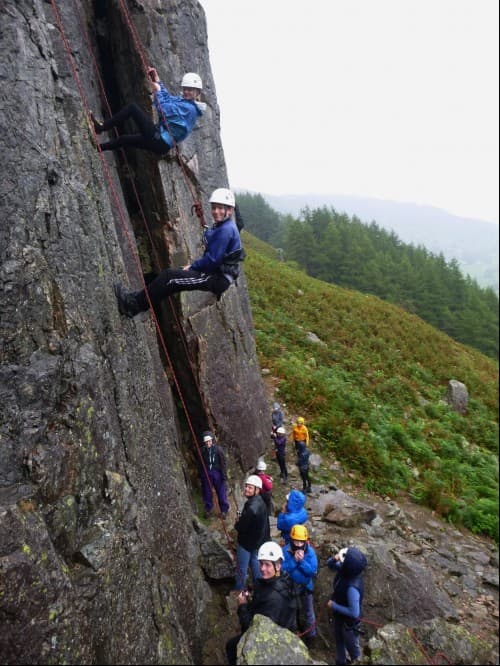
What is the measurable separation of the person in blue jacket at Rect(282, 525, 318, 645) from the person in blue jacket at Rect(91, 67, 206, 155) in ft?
24.6

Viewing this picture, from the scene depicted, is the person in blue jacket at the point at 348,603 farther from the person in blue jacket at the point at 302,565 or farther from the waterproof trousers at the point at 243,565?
the waterproof trousers at the point at 243,565

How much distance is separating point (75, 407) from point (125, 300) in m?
2.08

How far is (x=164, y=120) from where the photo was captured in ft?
27.6

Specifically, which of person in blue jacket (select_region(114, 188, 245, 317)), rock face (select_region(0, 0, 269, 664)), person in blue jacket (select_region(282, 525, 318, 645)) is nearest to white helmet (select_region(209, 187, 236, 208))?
person in blue jacket (select_region(114, 188, 245, 317))

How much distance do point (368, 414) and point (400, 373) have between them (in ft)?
21.9

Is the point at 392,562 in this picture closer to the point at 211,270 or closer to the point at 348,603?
the point at 348,603

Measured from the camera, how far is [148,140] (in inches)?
328

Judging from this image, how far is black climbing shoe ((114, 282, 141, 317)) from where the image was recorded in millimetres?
6551

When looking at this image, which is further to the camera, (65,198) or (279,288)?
(279,288)

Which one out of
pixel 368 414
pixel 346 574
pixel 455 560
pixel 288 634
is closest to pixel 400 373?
pixel 368 414

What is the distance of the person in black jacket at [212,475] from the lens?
30.0ft

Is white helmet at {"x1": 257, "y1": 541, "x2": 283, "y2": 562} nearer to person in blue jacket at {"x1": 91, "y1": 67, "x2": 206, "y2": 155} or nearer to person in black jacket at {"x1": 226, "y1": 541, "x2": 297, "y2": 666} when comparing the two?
person in black jacket at {"x1": 226, "y1": 541, "x2": 297, "y2": 666}

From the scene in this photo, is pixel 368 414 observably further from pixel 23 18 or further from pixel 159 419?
pixel 23 18

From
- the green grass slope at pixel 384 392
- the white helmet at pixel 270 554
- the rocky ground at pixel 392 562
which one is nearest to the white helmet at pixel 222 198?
the white helmet at pixel 270 554
